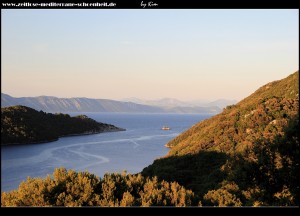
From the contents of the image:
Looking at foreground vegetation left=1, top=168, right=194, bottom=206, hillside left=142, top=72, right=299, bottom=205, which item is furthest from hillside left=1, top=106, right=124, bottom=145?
foreground vegetation left=1, top=168, right=194, bottom=206

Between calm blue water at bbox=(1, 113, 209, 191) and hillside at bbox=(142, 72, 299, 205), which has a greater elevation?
hillside at bbox=(142, 72, 299, 205)

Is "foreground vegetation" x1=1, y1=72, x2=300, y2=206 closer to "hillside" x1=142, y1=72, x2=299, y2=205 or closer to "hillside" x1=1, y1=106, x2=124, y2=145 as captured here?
"hillside" x1=142, y1=72, x2=299, y2=205

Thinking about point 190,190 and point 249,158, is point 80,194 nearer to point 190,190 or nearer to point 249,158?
point 190,190

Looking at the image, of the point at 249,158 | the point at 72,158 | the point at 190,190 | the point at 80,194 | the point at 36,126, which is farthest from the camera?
the point at 36,126

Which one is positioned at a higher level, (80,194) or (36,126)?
(36,126)

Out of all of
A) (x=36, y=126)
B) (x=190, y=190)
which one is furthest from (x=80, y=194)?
(x=36, y=126)

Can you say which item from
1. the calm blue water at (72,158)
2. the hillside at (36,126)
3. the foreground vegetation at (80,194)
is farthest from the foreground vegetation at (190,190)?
the hillside at (36,126)

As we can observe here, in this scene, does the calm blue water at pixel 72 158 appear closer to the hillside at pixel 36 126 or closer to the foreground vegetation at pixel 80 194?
the hillside at pixel 36 126
